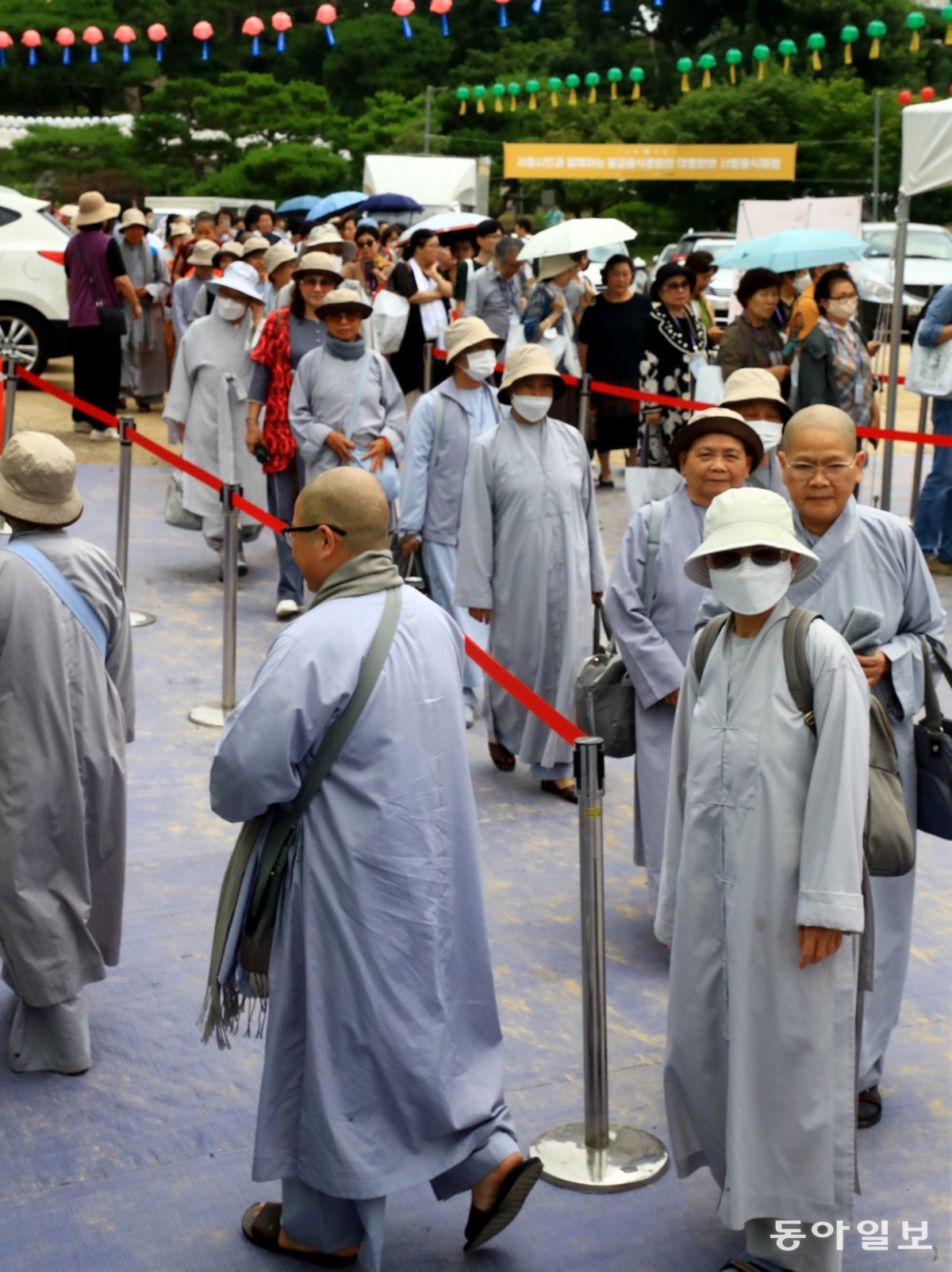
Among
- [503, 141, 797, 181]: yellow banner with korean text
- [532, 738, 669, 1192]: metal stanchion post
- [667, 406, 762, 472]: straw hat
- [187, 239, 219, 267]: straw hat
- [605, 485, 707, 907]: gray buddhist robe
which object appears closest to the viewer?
[532, 738, 669, 1192]: metal stanchion post

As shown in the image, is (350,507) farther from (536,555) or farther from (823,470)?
(536,555)

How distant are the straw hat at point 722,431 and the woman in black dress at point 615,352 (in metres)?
6.58

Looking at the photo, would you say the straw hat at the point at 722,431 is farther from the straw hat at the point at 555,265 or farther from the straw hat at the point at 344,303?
the straw hat at the point at 555,265

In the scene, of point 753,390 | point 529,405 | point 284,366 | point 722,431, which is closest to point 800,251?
point 284,366

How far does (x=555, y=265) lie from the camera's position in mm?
11430

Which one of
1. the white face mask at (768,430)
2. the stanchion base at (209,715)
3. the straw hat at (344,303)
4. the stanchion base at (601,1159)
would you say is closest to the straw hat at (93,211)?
the straw hat at (344,303)

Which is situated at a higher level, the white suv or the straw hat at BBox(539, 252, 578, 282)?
the straw hat at BBox(539, 252, 578, 282)

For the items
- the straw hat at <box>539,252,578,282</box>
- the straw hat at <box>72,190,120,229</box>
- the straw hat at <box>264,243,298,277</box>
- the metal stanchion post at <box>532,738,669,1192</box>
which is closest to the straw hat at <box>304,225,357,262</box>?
the straw hat at <box>264,243,298,277</box>

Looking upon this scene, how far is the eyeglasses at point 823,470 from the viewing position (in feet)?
13.7

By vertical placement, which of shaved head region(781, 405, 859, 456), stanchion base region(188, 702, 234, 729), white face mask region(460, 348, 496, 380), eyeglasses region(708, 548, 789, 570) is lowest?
stanchion base region(188, 702, 234, 729)

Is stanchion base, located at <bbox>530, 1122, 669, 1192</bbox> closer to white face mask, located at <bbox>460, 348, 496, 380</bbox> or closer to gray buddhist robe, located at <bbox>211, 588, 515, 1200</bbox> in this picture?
gray buddhist robe, located at <bbox>211, 588, 515, 1200</bbox>

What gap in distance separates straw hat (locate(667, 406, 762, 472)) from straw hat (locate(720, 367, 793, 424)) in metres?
0.90

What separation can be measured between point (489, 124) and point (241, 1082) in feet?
137

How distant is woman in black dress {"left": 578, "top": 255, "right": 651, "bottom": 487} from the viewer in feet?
37.9
